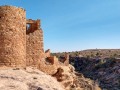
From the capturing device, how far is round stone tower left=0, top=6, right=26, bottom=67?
1795 centimetres

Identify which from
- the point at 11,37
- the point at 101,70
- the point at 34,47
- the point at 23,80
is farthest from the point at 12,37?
the point at 101,70

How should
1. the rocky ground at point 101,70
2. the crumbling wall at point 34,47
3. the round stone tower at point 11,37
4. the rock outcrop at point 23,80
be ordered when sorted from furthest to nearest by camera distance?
the rocky ground at point 101,70 → the crumbling wall at point 34,47 → the round stone tower at point 11,37 → the rock outcrop at point 23,80

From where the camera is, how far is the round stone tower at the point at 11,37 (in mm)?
17953

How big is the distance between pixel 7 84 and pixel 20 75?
1254 mm

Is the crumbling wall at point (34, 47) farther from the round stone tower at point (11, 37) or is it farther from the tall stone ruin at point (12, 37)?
the round stone tower at point (11, 37)

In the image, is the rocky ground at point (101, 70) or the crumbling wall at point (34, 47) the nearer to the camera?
the crumbling wall at point (34, 47)

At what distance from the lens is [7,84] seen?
48.5 feet

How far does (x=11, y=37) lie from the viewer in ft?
59.4

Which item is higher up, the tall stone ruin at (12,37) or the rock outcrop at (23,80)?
the tall stone ruin at (12,37)

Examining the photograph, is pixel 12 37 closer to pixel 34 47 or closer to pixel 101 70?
pixel 34 47

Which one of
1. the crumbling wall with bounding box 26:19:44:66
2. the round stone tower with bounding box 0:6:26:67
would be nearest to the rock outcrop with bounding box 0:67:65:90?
the round stone tower with bounding box 0:6:26:67

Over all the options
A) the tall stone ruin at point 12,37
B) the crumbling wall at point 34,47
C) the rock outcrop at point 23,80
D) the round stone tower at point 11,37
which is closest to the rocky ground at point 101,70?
the crumbling wall at point 34,47

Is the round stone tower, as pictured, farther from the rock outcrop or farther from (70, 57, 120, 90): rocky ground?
(70, 57, 120, 90): rocky ground

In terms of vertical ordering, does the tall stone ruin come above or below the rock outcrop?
above
